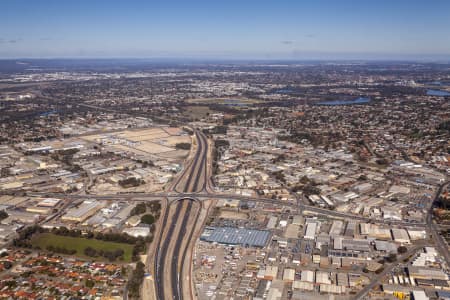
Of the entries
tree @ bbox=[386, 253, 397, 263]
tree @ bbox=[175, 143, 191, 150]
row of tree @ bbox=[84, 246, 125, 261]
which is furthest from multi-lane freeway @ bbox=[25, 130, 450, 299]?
tree @ bbox=[175, 143, 191, 150]

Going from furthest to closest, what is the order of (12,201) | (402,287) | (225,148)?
(225,148), (12,201), (402,287)

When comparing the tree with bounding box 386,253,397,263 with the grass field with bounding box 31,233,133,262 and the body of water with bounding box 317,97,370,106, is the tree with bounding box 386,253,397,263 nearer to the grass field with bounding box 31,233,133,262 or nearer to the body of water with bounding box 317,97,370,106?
the grass field with bounding box 31,233,133,262

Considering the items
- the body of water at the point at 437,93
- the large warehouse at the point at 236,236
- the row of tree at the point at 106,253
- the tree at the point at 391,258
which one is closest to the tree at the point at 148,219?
the large warehouse at the point at 236,236

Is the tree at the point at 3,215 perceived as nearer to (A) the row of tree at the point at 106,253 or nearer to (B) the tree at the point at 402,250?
(A) the row of tree at the point at 106,253

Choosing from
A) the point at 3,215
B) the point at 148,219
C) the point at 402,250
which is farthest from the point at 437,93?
the point at 3,215

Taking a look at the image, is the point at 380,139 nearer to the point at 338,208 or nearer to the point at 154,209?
the point at 338,208

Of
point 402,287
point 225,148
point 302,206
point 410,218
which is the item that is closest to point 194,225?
point 302,206
